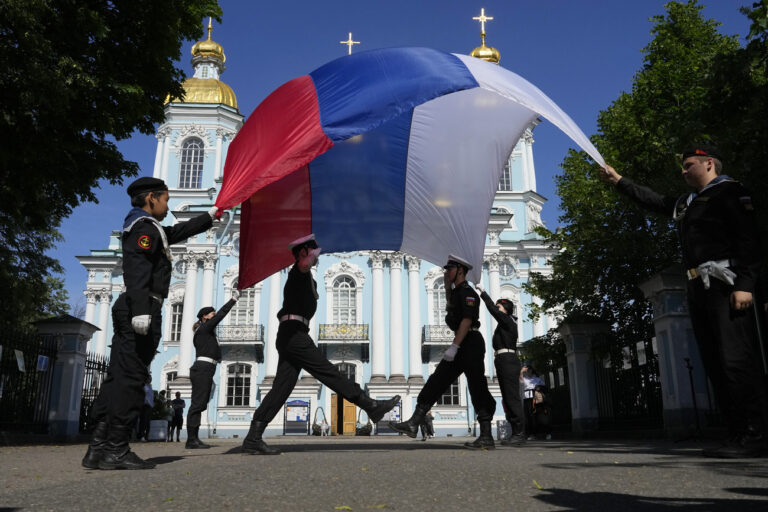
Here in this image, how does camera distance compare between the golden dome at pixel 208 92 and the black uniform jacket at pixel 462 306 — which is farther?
the golden dome at pixel 208 92

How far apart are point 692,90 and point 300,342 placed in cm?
1581

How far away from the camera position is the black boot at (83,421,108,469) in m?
4.84

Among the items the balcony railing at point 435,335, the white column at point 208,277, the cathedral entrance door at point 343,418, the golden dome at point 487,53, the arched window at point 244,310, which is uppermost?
the golden dome at point 487,53

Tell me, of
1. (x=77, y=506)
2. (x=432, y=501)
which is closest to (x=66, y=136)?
(x=77, y=506)

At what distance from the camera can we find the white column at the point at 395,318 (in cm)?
3548

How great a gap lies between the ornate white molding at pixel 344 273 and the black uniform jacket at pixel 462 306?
→ 31156 mm

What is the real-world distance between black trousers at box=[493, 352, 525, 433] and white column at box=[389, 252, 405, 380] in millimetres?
26763

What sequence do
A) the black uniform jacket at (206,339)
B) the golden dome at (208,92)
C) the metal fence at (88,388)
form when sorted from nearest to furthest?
1. the black uniform jacket at (206,339)
2. the metal fence at (88,388)
3. the golden dome at (208,92)

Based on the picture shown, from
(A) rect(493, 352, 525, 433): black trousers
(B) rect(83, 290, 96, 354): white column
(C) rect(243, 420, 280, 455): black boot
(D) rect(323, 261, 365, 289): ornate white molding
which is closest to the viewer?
(C) rect(243, 420, 280, 455): black boot

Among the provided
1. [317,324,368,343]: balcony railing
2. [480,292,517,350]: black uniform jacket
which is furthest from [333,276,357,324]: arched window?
[480,292,517,350]: black uniform jacket

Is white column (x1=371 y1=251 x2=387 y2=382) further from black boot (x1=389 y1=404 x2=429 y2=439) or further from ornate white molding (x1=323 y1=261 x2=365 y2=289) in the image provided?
black boot (x1=389 y1=404 x2=429 y2=439)

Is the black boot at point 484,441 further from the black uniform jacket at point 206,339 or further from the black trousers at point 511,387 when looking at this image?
the black uniform jacket at point 206,339

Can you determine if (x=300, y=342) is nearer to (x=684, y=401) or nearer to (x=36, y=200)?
(x=684, y=401)

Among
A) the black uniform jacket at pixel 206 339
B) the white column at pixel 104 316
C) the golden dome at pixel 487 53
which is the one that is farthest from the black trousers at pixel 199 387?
the golden dome at pixel 487 53
